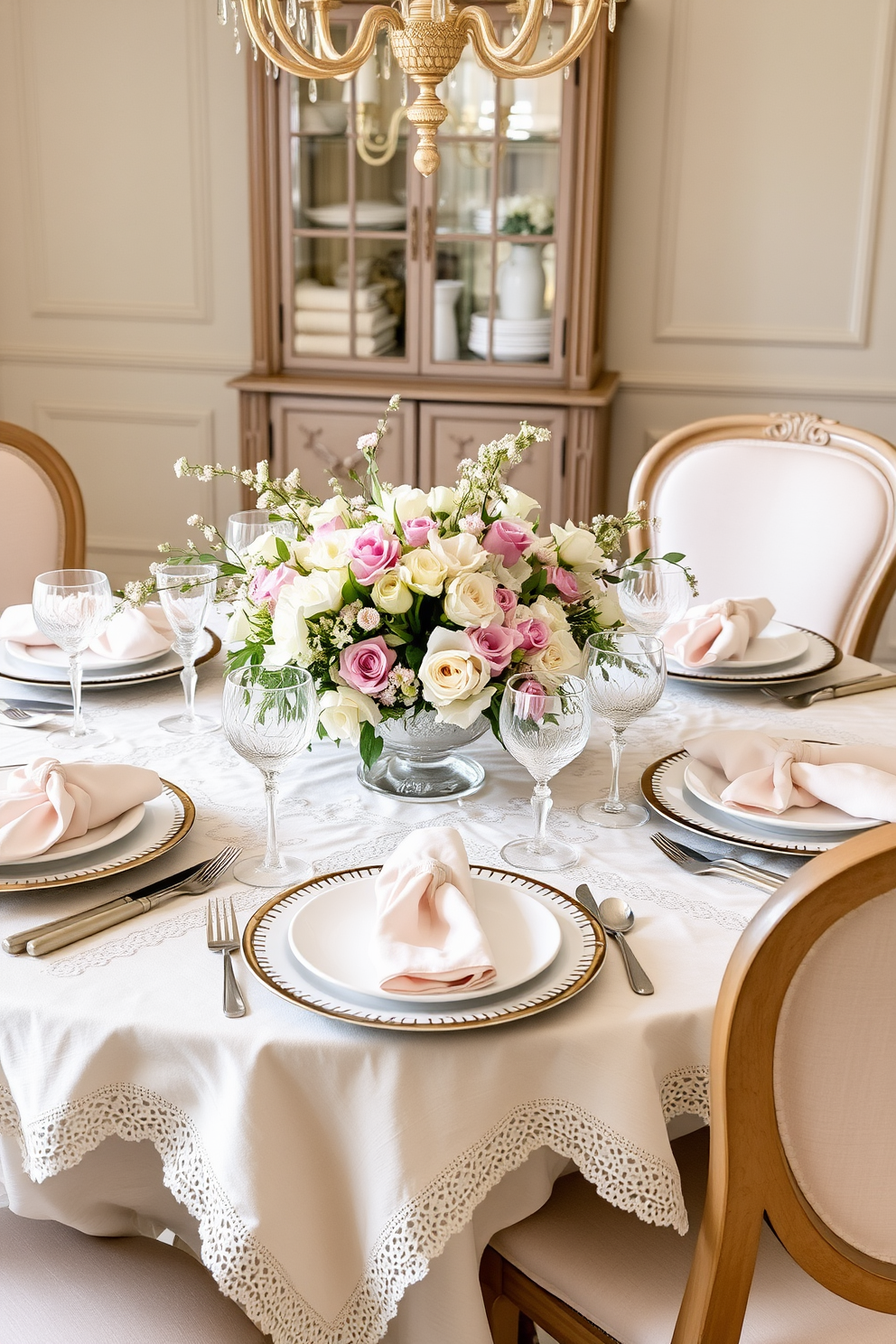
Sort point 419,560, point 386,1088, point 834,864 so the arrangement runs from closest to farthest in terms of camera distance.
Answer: point 834,864 < point 386,1088 < point 419,560

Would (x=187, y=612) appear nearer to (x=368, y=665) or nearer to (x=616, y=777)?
(x=368, y=665)

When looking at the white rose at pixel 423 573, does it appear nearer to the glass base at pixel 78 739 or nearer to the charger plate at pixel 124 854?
the charger plate at pixel 124 854

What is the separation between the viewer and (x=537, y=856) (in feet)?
4.12

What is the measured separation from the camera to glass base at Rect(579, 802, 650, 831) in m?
1.33

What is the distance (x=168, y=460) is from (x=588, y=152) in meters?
1.64

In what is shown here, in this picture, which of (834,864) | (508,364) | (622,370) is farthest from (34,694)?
(622,370)

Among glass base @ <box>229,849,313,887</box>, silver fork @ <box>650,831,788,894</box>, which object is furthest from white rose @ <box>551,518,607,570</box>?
glass base @ <box>229,849,313,887</box>

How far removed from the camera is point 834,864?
83cm

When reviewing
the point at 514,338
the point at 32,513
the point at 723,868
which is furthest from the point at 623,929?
the point at 514,338

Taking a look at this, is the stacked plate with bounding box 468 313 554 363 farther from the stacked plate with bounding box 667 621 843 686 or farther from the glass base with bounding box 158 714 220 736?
the glass base with bounding box 158 714 220 736

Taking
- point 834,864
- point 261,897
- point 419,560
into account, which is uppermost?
point 419,560

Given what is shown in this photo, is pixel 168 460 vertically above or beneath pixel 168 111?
beneath

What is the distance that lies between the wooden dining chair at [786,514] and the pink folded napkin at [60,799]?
126cm

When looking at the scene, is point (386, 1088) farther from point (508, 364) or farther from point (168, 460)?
point (168, 460)
